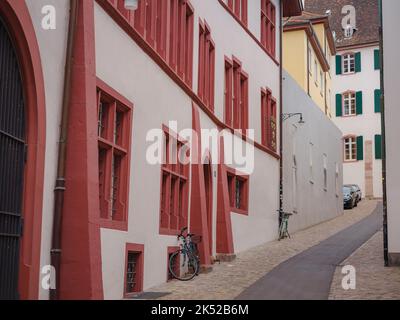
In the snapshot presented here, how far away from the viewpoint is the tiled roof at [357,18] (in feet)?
173

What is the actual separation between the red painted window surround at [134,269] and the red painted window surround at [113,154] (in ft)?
2.20

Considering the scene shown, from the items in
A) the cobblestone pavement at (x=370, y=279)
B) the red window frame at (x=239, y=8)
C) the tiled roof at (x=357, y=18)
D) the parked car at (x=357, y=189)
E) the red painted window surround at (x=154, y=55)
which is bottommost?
the cobblestone pavement at (x=370, y=279)

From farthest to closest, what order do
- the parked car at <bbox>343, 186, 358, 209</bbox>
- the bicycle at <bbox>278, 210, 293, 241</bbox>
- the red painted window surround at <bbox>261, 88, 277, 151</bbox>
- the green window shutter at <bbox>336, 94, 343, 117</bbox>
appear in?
the green window shutter at <bbox>336, 94, 343, 117</bbox> → the parked car at <bbox>343, 186, 358, 209</bbox> → the bicycle at <bbox>278, 210, 293, 241</bbox> → the red painted window surround at <bbox>261, 88, 277, 151</bbox>

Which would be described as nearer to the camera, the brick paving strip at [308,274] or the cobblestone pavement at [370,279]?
the cobblestone pavement at [370,279]

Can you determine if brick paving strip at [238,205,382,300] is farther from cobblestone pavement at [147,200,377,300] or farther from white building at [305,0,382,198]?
white building at [305,0,382,198]

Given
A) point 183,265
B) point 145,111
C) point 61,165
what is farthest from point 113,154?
point 183,265

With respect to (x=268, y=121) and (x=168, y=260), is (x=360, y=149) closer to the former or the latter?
(x=268, y=121)

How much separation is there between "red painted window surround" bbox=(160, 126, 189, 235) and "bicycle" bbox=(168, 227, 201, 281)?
1.08 ft

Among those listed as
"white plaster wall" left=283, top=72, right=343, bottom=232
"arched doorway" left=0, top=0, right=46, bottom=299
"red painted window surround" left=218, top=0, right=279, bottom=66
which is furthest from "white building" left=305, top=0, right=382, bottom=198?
"arched doorway" left=0, top=0, right=46, bottom=299

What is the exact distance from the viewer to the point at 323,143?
3512 centimetres

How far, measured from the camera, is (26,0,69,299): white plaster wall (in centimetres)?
907

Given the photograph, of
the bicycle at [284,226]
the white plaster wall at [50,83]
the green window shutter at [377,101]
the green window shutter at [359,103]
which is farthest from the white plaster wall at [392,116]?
the green window shutter at [359,103]

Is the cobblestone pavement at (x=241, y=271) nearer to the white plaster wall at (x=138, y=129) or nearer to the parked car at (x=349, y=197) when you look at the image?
the white plaster wall at (x=138, y=129)

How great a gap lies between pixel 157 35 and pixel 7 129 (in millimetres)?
6569
